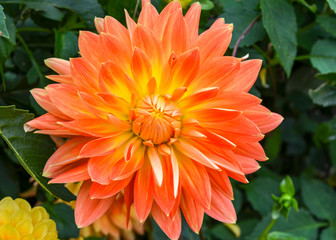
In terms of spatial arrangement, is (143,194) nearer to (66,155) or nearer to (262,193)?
(66,155)

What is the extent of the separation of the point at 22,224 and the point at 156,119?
0.29m

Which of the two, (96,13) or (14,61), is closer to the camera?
(96,13)

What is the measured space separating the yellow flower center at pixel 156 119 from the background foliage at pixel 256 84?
161 millimetres

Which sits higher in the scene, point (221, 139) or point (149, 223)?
point (221, 139)

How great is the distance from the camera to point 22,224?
700 millimetres

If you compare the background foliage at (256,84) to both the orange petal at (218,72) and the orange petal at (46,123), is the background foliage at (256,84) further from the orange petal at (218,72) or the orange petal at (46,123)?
the orange petal at (218,72)

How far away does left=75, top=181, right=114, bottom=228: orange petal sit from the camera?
648mm

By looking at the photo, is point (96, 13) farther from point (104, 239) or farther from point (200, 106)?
point (104, 239)

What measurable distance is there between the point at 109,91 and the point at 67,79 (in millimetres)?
79

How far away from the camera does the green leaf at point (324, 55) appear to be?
1.07 m

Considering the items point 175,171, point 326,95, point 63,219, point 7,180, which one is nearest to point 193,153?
point 175,171

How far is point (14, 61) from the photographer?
104 cm

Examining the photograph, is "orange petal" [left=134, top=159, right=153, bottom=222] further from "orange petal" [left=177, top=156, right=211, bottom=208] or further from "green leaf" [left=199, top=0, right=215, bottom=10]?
"green leaf" [left=199, top=0, right=215, bottom=10]

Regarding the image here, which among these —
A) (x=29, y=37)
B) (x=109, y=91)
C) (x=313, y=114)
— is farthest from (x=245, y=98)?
(x=313, y=114)
